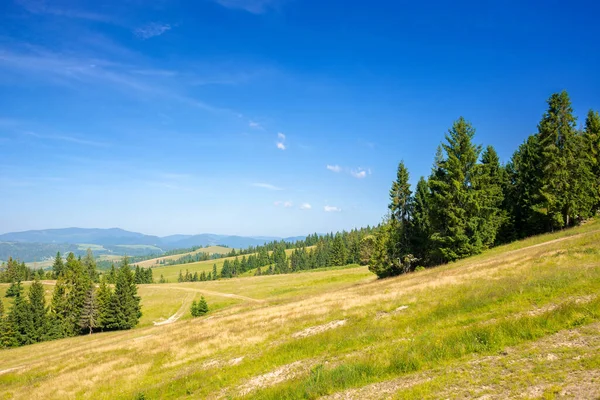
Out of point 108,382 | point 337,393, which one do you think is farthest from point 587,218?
point 108,382

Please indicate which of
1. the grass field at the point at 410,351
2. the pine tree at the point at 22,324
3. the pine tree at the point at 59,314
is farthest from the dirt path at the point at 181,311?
the grass field at the point at 410,351

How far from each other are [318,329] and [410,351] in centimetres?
919

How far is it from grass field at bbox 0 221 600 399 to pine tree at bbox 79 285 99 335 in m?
51.1

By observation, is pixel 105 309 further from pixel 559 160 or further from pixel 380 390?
pixel 559 160

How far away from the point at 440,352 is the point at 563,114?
45.9m

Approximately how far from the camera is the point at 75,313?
8150cm

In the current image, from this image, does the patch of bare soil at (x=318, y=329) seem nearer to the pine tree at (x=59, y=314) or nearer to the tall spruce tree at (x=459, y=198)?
the tall spruce tree at (x=459, y=198)

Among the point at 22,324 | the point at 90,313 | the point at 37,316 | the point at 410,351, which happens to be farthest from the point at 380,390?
the point at 22,324

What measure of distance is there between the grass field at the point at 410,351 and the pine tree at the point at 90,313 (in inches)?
2012

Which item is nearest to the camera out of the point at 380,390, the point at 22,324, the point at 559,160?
the point at 380,390

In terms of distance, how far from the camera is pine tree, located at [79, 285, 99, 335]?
74938 millimetres

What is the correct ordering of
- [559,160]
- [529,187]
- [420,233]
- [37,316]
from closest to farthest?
1. [559,160]
2. [529,187]
3. [420,233]
4. [37,316]

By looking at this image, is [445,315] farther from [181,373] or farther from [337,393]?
[181,373]

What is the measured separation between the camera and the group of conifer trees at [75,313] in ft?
244
